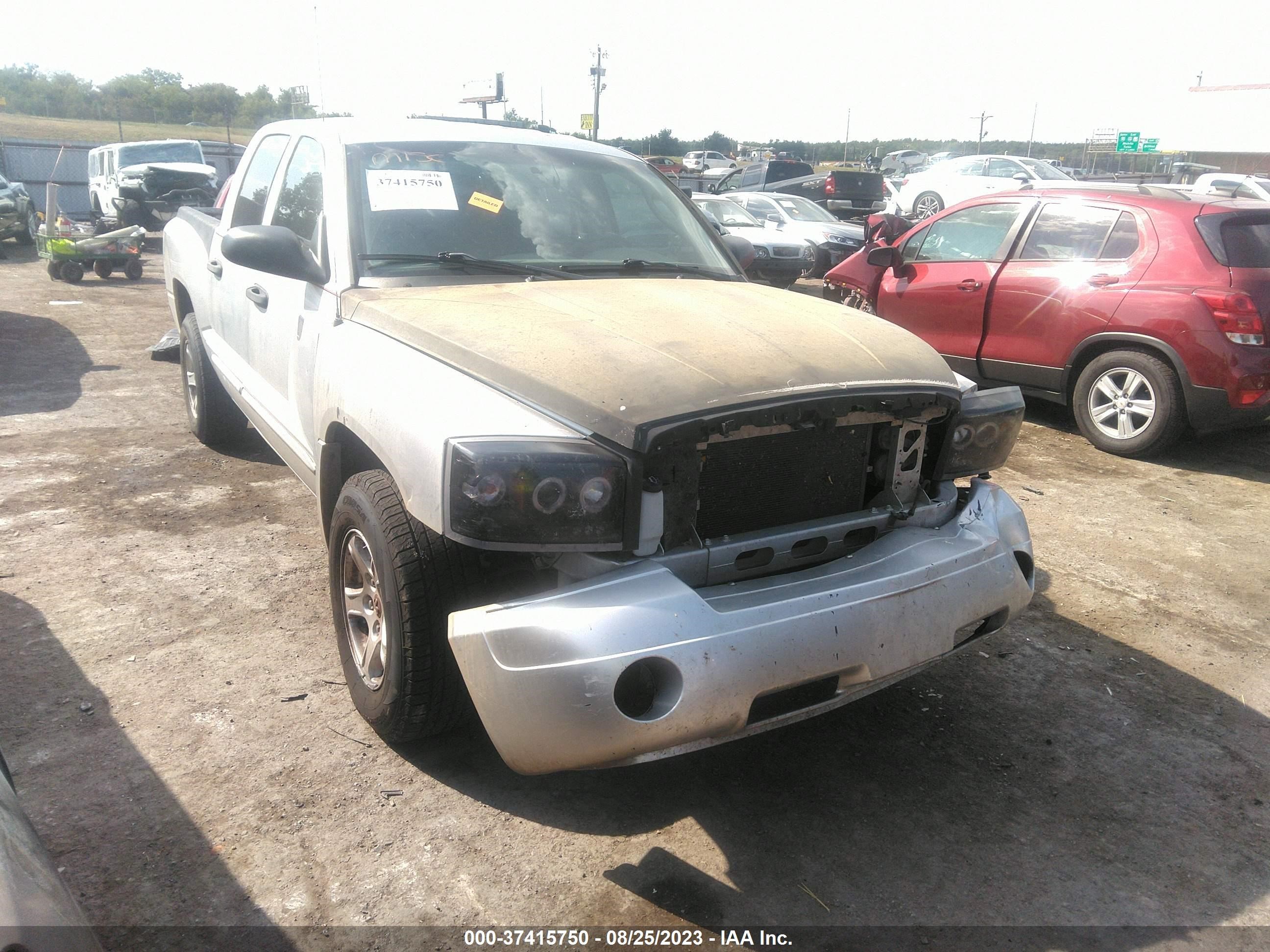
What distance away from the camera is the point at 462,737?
A: 3.04 metres

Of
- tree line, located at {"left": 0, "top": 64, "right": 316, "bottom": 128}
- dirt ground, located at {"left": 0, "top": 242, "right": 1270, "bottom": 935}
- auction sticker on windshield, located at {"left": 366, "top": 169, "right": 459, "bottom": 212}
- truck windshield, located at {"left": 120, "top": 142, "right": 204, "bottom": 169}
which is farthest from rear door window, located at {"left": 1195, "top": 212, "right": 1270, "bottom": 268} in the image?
tree line, located at {"left": 0, "top": 64, "right": 316, "bottom": 128}

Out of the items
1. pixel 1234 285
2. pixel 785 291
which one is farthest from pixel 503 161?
pixel 1234 285

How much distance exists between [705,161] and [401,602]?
154ft

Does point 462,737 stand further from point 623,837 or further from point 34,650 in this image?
point 34,650

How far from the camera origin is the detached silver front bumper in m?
2.14

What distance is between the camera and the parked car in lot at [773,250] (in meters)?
14.0

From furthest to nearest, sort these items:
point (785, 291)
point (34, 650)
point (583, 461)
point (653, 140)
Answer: point (653, 140), point (785, 291), point (34, 650), point (583, 461)

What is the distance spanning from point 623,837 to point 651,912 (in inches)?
11.5

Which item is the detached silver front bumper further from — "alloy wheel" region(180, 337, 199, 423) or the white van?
the white van

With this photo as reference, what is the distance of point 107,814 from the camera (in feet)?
8.54

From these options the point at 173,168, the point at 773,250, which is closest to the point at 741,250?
the point at 773,250

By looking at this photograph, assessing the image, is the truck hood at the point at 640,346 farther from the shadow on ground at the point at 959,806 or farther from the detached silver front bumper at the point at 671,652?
the shadow on ground at the point at 959,806

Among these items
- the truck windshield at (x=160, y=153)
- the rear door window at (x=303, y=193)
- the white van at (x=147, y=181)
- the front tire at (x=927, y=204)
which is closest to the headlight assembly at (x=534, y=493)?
the rear door window at (x=303, y=193)

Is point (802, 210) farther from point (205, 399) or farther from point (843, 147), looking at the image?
point (843, 147)
